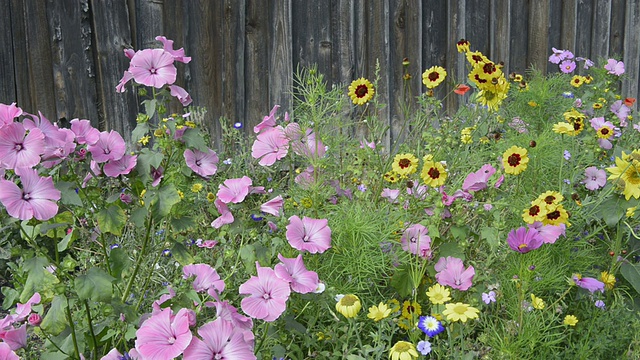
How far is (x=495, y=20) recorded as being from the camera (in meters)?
4.71

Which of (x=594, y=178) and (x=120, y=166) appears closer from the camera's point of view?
(x=120, y=166)

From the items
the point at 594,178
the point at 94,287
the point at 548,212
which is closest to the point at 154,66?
the point at 94,287

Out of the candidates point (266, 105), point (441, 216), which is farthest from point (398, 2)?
point (441, 216)

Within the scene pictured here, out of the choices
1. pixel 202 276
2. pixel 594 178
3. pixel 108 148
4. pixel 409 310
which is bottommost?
pixel 409 310

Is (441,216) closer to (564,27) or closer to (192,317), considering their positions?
(192,317)

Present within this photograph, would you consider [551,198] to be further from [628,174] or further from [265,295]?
[265,295]

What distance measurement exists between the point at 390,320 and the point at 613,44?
4.42m

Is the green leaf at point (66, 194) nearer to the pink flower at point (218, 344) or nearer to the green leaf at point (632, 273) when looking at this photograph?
the pink flower at point (218, 344)

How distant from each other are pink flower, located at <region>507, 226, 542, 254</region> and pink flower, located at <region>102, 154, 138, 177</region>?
105 cm

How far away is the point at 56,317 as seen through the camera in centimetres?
154

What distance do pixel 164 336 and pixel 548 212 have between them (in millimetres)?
1054

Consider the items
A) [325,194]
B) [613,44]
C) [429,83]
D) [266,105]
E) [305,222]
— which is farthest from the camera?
[613,44]

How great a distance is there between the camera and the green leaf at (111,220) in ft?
5.39

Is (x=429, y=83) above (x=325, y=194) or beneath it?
above
